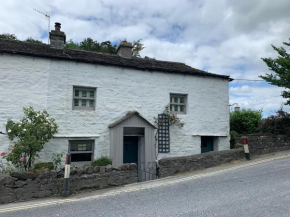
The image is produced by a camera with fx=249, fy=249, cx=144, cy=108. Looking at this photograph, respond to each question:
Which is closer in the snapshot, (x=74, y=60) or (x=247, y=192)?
(x=247, y=192)

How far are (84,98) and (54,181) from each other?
192 inches

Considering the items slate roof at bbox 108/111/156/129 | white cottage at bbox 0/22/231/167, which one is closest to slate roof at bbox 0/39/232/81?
white cottage at bbox 0/22/231/167

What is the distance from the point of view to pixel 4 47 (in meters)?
10.5

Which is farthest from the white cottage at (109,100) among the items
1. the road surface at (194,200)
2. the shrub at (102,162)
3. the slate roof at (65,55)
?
the road surface at (194,200)

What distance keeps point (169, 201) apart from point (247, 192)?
203 cm

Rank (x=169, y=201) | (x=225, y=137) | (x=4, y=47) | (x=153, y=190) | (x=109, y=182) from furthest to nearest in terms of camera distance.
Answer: (x=225, y=137), (x=4, y=47), (x=109, y=182), (x=153, y=190), (x=169, y=201)

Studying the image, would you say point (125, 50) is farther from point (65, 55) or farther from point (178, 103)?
point (178, 103)

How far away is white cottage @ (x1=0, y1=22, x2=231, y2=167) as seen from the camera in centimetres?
1038

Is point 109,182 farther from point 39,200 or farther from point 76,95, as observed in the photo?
point 76,95

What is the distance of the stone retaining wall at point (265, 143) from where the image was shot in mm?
12617

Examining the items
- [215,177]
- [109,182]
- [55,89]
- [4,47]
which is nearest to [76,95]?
[55,89]

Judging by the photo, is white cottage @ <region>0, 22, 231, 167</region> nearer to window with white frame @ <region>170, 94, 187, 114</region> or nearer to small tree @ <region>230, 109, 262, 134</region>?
window with white frame @ <region>170, 94, 187, 114</region>

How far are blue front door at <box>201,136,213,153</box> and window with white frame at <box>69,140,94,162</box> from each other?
6.18m

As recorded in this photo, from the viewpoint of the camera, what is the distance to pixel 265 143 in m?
12.8
